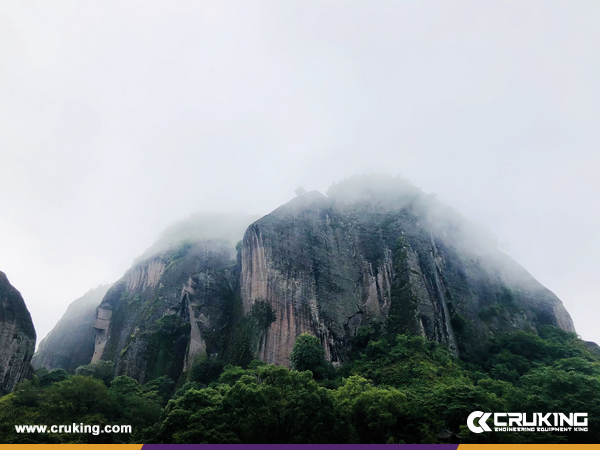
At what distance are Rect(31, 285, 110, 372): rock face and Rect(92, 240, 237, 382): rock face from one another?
13.0 ft

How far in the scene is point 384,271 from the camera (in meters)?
42.6

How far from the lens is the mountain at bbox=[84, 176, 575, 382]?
3738cm

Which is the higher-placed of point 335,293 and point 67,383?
point 335,293

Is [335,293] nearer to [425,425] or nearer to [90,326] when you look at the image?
[425,425]

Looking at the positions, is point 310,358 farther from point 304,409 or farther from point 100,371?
point 100,371

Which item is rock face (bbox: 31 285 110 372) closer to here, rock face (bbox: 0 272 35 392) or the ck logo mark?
rock face (bbox: 0 272 35 392)

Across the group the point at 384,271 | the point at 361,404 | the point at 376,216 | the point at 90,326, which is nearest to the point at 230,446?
the point at 361,404

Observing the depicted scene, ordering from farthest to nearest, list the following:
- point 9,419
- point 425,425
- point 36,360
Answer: point 36,360 < point 9,419 < point 425,425

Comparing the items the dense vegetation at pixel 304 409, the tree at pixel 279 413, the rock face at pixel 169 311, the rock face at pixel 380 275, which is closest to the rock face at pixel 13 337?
the dense vegetation at pixel 304 409

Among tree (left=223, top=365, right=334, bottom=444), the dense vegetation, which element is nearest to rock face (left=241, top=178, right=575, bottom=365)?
the dense vegetation

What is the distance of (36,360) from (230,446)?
162 feet

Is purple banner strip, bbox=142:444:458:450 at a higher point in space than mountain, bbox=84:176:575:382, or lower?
lower

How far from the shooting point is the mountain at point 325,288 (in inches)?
1471

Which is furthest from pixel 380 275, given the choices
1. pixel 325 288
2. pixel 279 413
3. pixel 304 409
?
pixel 279 413
